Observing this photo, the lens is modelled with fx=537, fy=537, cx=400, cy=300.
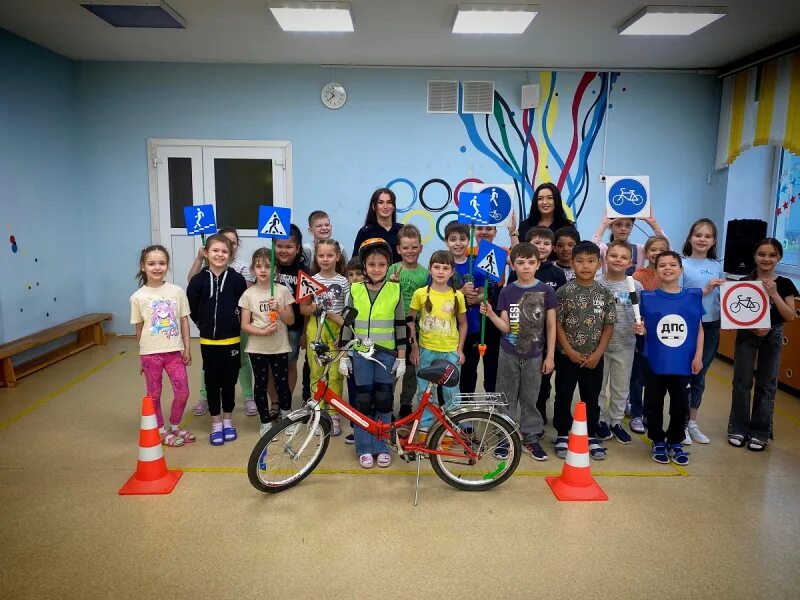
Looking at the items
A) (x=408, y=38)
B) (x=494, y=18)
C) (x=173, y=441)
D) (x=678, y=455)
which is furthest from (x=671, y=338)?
(x=408, y=38)

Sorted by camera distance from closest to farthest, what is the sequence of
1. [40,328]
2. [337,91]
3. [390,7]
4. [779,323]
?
[779,323]
[390,7]
[40,328]
[337,91]

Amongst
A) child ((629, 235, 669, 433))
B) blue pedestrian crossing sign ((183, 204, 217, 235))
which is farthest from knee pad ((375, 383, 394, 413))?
child ((629, 235, 669, 433))

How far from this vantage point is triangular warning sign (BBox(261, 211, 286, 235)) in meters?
3.12

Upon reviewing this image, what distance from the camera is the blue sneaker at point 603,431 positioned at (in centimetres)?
332

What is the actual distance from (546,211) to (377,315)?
150 centimetres

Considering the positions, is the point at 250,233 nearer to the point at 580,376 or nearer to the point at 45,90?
the point at 45,90

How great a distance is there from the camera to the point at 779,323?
3166 millimetres

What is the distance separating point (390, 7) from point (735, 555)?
4.06 m

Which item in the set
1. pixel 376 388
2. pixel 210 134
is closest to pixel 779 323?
pixel 376 388

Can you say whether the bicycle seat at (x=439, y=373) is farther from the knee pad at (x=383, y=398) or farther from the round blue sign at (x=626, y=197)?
the round blue sign at (x=626, y=197)

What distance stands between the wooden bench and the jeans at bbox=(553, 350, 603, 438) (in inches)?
166

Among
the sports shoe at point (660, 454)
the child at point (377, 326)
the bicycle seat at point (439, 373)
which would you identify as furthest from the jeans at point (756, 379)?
the child at point (377, 326)

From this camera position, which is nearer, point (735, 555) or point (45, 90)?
point (735, 555)

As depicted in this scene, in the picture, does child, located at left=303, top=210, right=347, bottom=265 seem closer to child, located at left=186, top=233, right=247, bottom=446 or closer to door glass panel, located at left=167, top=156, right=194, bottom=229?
child, located at left=186, top=233, right=247, bottom=446
